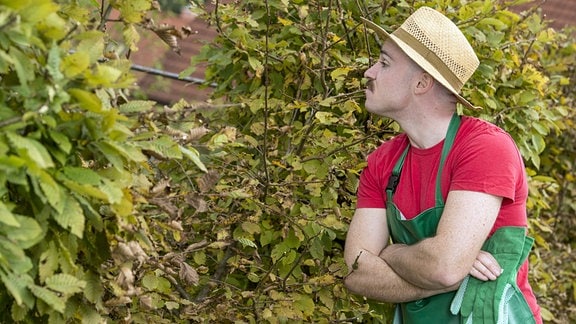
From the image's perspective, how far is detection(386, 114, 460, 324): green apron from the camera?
142 inches

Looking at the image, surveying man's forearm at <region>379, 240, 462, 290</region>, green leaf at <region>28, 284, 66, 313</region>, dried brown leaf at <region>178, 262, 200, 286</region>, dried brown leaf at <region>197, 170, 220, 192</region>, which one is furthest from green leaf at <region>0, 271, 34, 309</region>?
man's forearm at <region>379, 240, 462, 290</region>

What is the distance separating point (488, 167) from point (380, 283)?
0.55 metres

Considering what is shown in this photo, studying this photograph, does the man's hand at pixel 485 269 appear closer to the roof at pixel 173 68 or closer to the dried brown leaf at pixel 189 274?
the dried brown leaf at pixel 189 274

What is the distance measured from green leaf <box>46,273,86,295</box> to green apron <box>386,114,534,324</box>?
142cm

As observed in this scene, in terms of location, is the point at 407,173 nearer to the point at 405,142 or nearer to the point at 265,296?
the point at 405,142

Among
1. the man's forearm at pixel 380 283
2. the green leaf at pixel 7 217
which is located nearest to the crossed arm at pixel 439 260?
the man's forearm at pixel 380 283

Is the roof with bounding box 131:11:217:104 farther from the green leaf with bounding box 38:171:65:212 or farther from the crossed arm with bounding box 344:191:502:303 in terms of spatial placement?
the green leaf with bounding box 38:171:65:212

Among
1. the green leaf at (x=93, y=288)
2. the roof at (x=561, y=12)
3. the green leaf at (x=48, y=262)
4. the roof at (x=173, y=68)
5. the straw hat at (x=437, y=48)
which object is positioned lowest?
the roof at (x=173, y=68)

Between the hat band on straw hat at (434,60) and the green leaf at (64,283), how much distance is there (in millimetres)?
1687

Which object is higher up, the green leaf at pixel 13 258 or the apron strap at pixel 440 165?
the green leaf at pixel 13 258

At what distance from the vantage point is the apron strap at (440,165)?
3578 millimetres

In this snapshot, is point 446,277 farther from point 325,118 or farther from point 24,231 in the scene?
point 24,231

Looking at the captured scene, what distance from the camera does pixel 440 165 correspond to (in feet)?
11.8

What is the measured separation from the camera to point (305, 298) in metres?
3.97
